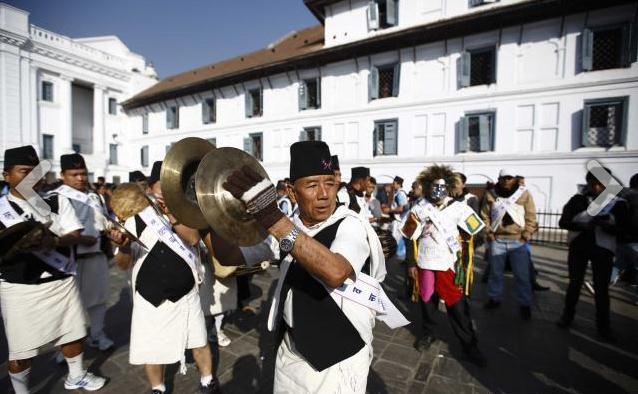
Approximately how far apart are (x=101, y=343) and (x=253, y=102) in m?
19.7

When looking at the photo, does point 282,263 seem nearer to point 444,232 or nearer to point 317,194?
point 317,194

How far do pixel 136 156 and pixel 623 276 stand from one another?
3310 cm

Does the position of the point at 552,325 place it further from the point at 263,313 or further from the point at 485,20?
the point at 485,20

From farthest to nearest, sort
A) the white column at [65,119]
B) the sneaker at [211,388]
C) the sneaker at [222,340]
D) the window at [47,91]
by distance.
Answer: the white column at [65,119], the window at [47,91], the sneaker at [222,340], the sneaker at [211,388]

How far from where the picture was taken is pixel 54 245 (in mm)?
2826

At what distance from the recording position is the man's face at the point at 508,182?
499 centimetres

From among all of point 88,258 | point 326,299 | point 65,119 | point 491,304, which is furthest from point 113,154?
point 326,299

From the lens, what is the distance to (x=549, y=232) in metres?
11.3

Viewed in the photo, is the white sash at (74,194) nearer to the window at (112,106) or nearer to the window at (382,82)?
the window at (382,82)

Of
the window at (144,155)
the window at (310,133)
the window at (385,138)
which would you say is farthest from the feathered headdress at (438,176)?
the window at (144,155)

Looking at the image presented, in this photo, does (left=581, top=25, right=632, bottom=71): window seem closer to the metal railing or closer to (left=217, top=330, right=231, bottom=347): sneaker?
the metal railing

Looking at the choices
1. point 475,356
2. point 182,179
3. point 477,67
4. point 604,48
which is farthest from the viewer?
point 477,67

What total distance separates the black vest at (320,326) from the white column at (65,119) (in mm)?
33203

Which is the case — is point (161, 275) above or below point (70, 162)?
below
